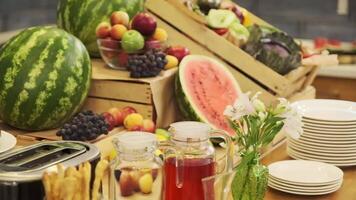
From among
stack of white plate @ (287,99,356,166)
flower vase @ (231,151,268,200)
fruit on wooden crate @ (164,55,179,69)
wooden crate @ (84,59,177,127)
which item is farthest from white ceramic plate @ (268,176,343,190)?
fruit on wooden crate @ (164,55,179,69)

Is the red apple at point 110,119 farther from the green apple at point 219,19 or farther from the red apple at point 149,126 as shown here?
the green apple at point 219,19

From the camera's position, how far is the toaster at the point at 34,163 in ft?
4.40

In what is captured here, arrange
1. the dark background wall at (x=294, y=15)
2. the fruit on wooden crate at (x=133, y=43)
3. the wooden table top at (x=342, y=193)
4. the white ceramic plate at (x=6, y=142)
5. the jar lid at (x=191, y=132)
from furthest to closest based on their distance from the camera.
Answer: the dark background wall at (x=294, y=15), the fruit on wooden crate at (x=133, y=43), the wooden table top at (x=342, y=193), the white ceramic plate at (x=6, y=142), the jar lid at (x=191, y=132)

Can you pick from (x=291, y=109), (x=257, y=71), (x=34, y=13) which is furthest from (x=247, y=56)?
(x=34, y=13)

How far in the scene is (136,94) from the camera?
2.17 m

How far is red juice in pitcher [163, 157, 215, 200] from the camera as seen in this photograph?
148 cm

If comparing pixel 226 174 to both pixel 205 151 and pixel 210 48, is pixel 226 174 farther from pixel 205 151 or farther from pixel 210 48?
pixel 210 48

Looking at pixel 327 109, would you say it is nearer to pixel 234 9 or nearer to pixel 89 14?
pixel 234 9

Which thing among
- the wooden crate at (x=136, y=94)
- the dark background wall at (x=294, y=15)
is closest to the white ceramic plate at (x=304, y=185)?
the wooden crate at (x=136, y=94)

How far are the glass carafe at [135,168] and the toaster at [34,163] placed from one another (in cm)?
7

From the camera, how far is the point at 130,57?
88.3 inches

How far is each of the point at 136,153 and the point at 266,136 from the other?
294 mm

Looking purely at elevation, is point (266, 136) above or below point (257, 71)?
above

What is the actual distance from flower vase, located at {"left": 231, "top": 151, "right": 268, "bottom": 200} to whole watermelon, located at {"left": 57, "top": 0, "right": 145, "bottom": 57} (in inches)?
43.3
